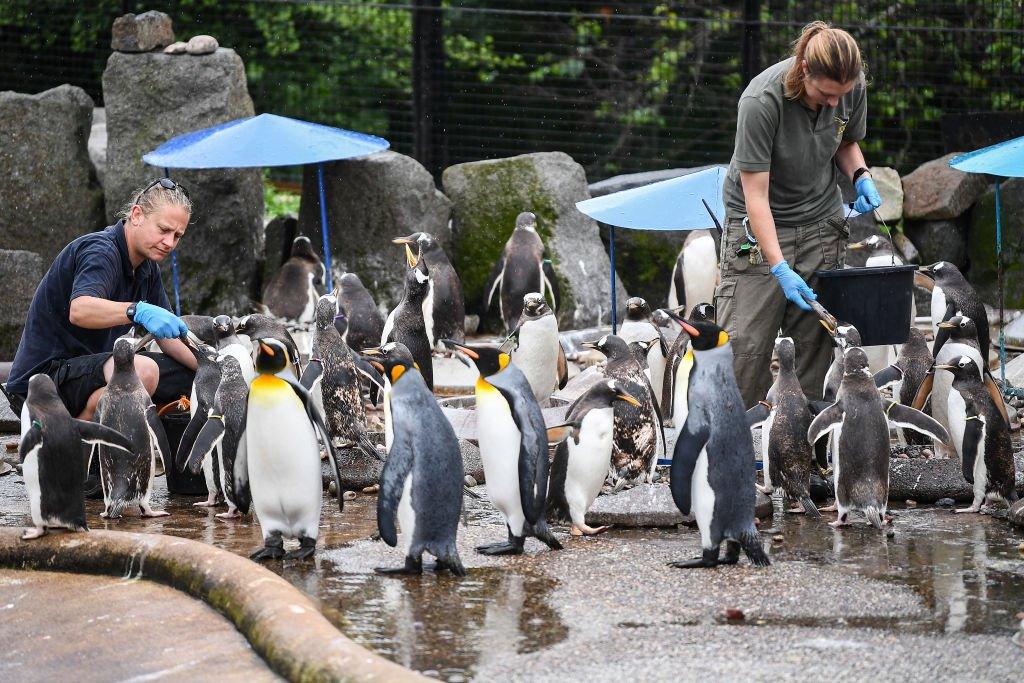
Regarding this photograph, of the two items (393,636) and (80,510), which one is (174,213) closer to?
(80,510)

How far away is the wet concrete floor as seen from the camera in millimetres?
3295

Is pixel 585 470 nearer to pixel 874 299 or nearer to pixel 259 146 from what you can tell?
pixel 874 299

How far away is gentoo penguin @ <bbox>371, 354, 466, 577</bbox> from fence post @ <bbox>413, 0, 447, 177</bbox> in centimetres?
781

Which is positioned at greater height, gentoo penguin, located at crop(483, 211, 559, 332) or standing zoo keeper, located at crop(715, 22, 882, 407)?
standing zoo keeper, located at crop(715, 22, 882, 407)

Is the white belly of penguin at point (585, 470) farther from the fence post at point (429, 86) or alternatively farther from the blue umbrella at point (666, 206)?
the fence post at point (429, 86)

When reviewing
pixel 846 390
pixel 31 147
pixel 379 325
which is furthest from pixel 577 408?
pixel 31 147

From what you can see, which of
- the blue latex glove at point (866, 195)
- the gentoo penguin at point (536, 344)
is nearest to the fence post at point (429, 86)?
the gentoo penguin at point (536, 344)

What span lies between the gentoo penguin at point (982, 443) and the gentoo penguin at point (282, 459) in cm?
231

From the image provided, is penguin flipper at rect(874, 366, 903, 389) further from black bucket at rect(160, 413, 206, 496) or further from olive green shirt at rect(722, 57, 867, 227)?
black bucket at rect(160, 413, 206, 496)

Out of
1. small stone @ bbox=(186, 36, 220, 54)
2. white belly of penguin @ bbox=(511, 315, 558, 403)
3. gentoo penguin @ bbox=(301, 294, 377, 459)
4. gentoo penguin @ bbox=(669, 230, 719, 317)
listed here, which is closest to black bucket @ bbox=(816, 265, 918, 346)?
gentoo penguin @ bbox=(301, 294, 377, 459)

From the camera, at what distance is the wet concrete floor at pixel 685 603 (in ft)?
10.8

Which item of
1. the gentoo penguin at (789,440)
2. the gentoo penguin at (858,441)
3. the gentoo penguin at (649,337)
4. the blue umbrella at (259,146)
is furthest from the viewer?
the blue umbrella at (259,146)

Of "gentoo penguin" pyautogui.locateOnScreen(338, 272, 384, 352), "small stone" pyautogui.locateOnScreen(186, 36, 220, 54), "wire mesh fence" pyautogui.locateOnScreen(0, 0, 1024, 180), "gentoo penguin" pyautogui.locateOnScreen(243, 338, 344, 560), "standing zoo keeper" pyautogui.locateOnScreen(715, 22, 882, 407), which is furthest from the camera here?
"wire mesh fence" pyautogui.locateOnScreen(0, 0, 1024, 180)

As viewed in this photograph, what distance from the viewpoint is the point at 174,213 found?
205 inches
